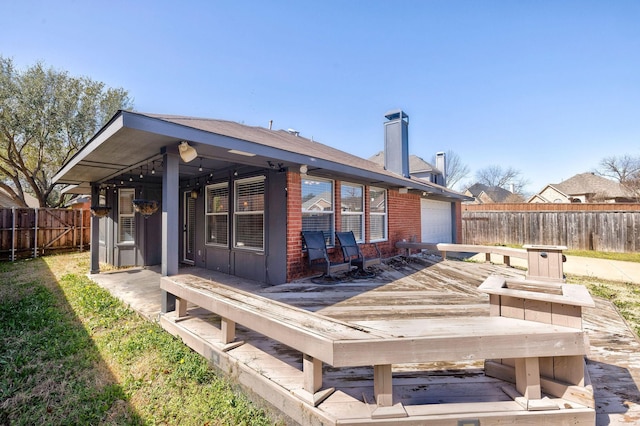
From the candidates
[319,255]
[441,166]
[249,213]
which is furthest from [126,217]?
[441,166]

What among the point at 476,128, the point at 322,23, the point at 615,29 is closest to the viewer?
the point at 615,29

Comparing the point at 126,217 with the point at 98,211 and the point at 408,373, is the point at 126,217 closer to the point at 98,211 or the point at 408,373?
the point at 98,211

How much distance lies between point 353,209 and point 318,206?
1.23 metres

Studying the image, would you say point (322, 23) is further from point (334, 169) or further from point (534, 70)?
point (534, 70)

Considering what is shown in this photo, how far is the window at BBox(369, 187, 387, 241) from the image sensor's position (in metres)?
7.34

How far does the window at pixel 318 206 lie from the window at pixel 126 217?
539 cm

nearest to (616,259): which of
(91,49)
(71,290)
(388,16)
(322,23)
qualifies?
(388,16)

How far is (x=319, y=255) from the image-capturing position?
543 cm

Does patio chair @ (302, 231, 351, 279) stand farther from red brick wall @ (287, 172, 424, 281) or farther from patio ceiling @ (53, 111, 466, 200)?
patio ceiling @ (53, 111, 466, 200)

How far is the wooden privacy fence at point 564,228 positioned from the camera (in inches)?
464

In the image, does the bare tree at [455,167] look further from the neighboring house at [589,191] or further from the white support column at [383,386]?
the white support column at [383,386]

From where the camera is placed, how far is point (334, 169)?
16.8 ft

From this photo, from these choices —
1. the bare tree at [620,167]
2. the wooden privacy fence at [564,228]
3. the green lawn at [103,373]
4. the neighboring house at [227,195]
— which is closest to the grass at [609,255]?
the wooden privacy fence at [564,228]

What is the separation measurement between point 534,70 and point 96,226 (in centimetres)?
1283
